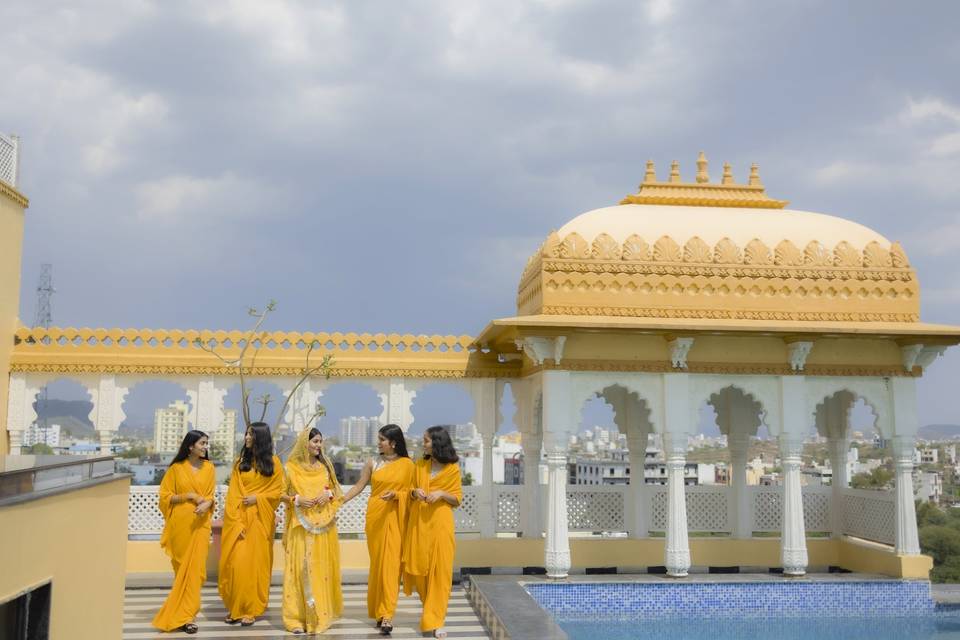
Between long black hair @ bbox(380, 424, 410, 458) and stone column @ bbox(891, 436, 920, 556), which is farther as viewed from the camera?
stone column @ bbox(891, 436, 920, 556)

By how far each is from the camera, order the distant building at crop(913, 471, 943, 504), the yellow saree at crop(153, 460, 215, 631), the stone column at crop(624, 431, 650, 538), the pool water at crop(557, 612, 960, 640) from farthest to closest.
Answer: the distant building at crop(913, 471, 943, 504)
the stone column at crop(624, 431, 650, 538)
the pool water at crop(557, 612, 960, 640)
the yellow saree at crop(153, 460, 215, 631)

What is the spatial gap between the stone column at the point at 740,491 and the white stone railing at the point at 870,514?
3.56 ft

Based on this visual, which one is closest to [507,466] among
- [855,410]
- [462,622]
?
[855,410]


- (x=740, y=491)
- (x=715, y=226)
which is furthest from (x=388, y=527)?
(x=740, y=491)

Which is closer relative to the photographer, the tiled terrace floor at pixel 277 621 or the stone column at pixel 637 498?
the tiled terrace floor at pixel 277 621

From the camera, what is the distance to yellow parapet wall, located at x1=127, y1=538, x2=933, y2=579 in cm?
866

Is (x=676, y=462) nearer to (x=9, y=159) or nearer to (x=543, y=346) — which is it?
(x=543, y=346)

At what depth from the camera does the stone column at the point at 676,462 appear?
27.5ft

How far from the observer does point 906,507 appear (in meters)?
8.67

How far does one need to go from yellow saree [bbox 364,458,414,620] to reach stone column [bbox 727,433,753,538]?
5260 millimetres

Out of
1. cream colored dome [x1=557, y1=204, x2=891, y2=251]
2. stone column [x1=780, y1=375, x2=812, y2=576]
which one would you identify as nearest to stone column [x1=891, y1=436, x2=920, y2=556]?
stone column [x1=780, y1=375, x2=812, y2=576]

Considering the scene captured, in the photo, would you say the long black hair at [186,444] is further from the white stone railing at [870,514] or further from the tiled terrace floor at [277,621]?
the white stone railing at [870,514]

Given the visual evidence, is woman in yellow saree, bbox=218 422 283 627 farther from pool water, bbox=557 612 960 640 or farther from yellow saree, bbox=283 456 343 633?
pool water, bbox=557 612 960 640

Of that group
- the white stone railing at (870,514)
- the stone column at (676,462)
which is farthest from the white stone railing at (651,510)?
the stone column at (676,462)
